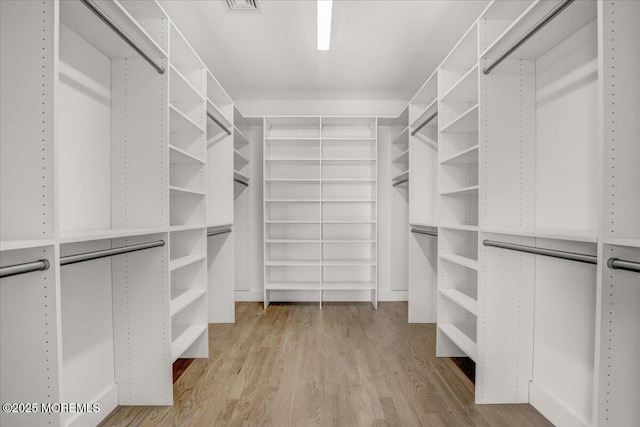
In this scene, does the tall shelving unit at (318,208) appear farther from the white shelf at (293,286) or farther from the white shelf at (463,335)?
the white shelf at (463,335)

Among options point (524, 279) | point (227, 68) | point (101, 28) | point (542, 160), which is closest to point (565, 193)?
point (542, 160)

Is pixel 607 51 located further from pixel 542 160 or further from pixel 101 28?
pixel 101 28

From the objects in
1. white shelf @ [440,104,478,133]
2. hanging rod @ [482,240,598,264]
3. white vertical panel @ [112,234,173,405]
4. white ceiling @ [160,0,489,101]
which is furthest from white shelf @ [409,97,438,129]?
white vertical panel @ [112,234,173,405]

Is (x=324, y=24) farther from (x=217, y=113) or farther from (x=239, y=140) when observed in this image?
(x=239, y=140)

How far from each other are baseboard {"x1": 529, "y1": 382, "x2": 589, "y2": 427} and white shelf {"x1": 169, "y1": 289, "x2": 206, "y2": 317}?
2.19m

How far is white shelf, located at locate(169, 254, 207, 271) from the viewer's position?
6.64 feet

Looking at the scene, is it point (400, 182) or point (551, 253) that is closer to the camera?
point (551, 253)

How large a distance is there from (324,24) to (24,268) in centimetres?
242

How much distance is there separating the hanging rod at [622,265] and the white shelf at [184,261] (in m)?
2.08


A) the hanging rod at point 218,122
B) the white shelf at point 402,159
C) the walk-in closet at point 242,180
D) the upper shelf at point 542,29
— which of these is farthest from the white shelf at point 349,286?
the upper shelf at point 542,29

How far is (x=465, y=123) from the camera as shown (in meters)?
2.31

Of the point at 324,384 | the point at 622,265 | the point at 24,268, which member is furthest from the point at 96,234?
the point at 622,265

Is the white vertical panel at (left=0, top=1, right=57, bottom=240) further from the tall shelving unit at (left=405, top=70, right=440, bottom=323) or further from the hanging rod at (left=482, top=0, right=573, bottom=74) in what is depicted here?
the tall shelving unit at (left=405, top=70, right=440, bottom=323)

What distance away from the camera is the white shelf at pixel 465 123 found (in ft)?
6.82
